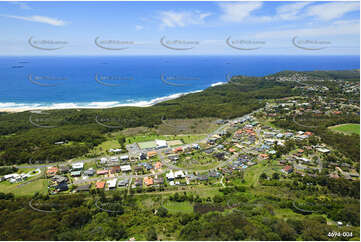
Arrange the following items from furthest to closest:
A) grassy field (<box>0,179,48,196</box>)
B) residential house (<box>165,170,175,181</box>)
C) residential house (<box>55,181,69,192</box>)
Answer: residential house (<box>165,170,175,181</box>) → residential house (<box>55,181,69,192</box>) → grassy field (<box>0,179,48,196</box>)

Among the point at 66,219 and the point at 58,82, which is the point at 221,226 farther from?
the point at 58,82

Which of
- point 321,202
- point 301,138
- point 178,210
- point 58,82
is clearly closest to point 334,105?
point 301,138

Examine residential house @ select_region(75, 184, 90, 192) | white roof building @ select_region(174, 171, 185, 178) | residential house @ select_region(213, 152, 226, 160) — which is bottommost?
residential house @ select_region(75, 184, 90, 192)

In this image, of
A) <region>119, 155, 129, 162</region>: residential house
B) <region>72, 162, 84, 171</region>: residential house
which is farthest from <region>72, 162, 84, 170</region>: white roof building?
<region>119, 155, 129, 162</region>: residential house

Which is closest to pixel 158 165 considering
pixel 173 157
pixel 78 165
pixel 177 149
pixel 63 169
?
pixel 173 157

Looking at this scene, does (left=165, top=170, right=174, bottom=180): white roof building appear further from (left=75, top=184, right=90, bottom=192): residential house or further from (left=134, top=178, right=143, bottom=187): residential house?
(left=75, top=184, right=90, bottom=192): residential house

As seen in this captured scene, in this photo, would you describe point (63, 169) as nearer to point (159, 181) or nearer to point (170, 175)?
point (159, 181)
